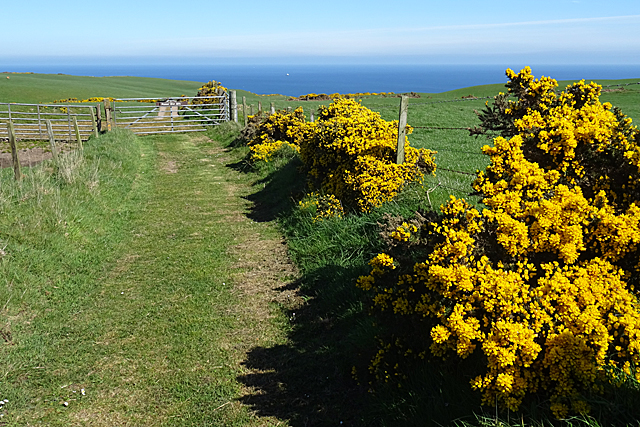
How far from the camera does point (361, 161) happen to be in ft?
29.0

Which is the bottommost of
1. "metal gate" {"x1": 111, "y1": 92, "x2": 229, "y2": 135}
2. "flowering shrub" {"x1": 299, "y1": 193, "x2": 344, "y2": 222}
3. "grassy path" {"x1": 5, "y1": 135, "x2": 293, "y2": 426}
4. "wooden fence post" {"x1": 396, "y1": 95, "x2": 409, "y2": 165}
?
"grassy path" {"x1": 5, "y1": 135, "x2": 293, "y2": 426}

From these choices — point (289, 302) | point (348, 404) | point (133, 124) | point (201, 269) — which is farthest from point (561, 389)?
point (133, 124)

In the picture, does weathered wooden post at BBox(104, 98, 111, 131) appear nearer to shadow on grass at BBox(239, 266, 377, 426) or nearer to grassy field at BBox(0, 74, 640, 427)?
grassy field at BBox(0, 74, 640, 427)

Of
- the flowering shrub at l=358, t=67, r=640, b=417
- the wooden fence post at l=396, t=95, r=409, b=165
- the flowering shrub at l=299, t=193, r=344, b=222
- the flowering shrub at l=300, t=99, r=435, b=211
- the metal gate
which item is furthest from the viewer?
the metal gate

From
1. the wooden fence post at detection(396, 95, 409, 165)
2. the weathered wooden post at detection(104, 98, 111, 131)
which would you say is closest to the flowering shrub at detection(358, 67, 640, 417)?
the wooden fence post at detection(396, 95, 409, 165)

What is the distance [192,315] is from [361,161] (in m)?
4.30

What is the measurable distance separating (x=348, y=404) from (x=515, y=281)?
2.11 m

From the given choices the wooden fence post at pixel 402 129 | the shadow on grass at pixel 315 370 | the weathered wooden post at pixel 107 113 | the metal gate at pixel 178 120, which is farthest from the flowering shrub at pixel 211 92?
the shadow on grass at pixel 315 370

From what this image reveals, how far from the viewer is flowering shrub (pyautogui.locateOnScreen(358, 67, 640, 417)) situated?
3180mm

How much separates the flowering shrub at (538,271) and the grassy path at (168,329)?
75.2 inches

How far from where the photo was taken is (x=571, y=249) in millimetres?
3584

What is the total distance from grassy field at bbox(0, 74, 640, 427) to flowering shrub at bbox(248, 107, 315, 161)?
3.64m

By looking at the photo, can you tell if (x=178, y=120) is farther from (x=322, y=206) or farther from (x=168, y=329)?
(x=168, y=329)

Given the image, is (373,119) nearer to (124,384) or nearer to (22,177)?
(124,384)
